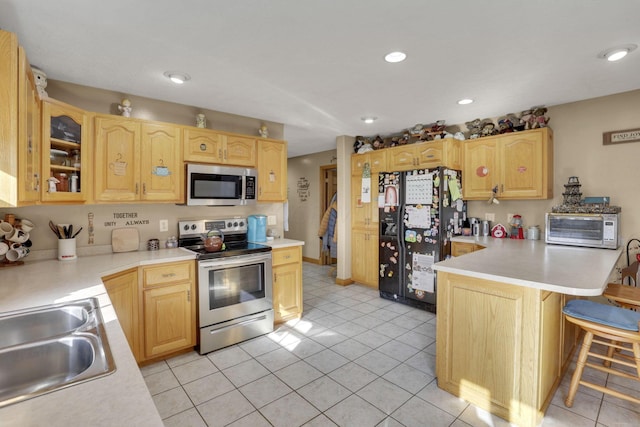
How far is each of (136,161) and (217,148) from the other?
2.37 feet

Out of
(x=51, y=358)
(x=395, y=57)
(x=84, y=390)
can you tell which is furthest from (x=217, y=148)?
(x=84, y=390)

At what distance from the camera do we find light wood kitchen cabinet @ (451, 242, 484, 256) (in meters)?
3.38

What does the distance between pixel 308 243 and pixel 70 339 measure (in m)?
5.48

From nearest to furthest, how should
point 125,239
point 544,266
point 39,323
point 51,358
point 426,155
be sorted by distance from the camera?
1. point 51,358
2. point 39,323
3. point 544,266
4. point 125,239
5. point 426,155

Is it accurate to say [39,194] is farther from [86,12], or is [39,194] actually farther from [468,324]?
[468,324]

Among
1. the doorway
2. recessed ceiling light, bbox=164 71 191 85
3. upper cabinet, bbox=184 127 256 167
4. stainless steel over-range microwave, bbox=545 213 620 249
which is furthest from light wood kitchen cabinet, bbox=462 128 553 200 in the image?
recessed ceiling light, bbox=164 71 191 85

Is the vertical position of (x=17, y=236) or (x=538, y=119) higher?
(x=538, y=119)

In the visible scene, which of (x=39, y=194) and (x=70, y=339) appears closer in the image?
(x=70, y=339)

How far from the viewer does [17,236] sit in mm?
2207

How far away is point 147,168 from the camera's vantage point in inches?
106

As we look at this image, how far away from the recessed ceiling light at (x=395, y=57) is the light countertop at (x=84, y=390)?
2.19 m

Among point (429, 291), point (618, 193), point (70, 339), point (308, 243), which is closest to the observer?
point (70, 339)

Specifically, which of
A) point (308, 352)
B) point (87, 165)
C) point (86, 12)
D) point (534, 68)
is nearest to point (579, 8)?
point (534, 68)

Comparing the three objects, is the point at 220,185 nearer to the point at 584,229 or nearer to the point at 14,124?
the point at 14,124
